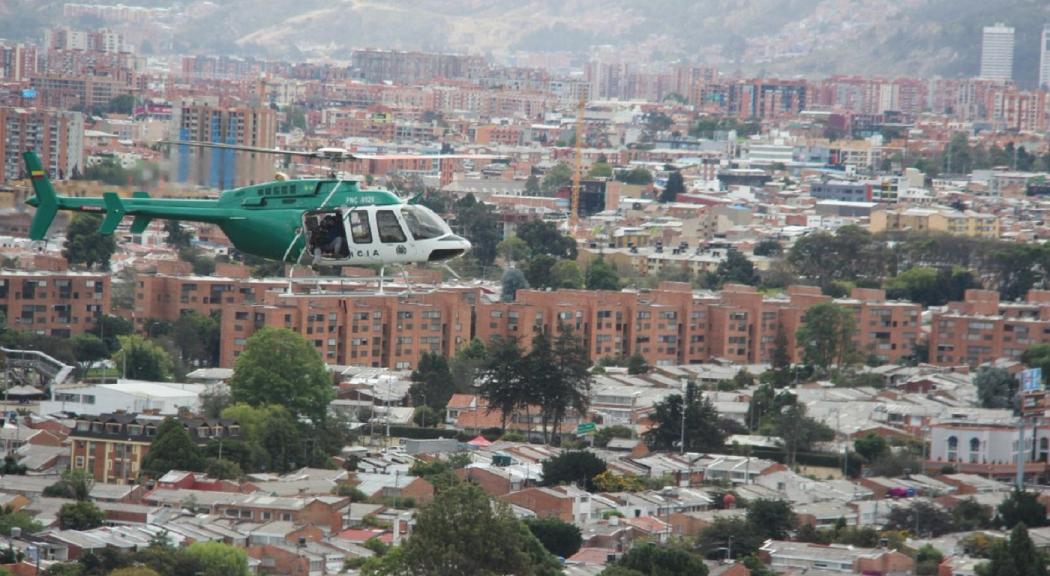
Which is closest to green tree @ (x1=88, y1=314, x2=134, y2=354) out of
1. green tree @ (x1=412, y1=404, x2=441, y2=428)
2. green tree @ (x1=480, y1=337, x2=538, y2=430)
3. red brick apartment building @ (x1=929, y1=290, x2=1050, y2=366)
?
green tree @ (x1=412, y1=404, x2=441, y2=428)

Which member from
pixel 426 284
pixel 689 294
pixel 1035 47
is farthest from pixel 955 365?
pixel 1035 47

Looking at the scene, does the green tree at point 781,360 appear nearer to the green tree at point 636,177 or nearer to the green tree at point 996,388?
the green tree at point 996,388

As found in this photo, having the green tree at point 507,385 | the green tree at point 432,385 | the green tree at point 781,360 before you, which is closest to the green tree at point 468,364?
the green tree at point 432,385

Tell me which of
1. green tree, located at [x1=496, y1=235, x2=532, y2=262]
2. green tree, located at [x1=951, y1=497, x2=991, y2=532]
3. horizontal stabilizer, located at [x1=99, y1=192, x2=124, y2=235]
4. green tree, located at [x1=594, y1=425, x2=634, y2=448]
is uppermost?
horizontal stabilizer, located at [x1=99, y1=192, x2=124, y2=235]

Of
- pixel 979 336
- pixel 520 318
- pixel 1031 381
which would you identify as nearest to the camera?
pixel 1031 381

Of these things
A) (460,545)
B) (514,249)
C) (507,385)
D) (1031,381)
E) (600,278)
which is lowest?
(514,249)

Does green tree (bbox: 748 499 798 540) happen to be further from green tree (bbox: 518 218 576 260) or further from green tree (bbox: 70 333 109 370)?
green tree (bbox: 518 218 576 260)

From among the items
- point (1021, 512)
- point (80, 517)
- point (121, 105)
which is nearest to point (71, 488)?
point (80, 517)

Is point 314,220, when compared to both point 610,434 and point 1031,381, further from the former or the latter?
point 1031,381
